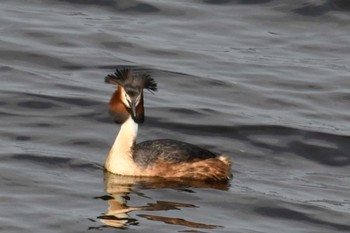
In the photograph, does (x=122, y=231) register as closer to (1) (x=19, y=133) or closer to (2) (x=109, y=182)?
Result: (2) (x=109, y=182)

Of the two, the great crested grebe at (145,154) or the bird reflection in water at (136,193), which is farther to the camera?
the great crested grebe at (145,154)

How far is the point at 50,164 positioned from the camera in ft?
52.9

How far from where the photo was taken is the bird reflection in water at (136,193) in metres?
14.1

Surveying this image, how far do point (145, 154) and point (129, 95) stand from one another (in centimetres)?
69

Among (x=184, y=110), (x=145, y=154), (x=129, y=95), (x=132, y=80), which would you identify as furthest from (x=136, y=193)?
(x=184, y=110)

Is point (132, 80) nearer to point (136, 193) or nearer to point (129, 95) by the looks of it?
point (129, 95)

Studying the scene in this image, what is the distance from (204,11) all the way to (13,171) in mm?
10341

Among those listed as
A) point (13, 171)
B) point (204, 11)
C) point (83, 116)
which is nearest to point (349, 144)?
point (83, 116)

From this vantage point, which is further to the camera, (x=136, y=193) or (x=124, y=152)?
(x=124, y=152)

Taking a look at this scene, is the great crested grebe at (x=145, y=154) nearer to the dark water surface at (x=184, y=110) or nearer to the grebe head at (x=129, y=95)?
the grebe head at (x=129, y=95)

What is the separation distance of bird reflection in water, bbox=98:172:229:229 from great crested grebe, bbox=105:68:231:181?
3.4 inches

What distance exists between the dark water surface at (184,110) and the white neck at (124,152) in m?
0.13

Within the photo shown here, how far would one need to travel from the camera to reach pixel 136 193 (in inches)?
598

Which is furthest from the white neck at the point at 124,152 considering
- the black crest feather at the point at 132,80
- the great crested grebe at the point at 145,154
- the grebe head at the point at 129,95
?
the black crest feather at the point at 132,80
